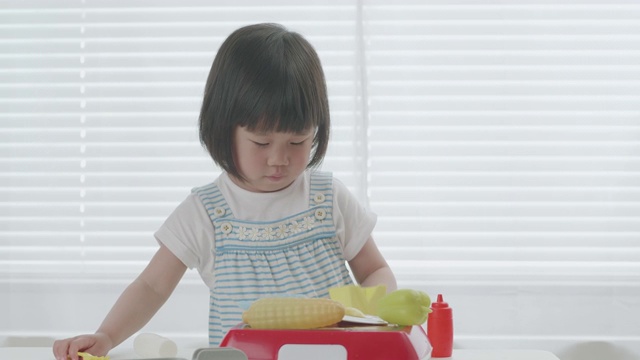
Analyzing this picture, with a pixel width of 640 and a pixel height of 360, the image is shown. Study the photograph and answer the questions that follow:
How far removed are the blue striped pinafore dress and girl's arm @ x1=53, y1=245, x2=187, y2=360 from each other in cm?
7

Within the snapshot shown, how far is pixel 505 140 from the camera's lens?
217 centimetres

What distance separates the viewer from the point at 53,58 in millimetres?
2211

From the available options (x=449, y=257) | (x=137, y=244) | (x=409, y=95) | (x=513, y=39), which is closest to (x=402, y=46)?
(x=409, y=95)

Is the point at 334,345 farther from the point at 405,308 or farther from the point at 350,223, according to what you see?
the point at 350,223

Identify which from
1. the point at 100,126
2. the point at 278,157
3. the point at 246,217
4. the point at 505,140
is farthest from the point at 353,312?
the point at 100,126

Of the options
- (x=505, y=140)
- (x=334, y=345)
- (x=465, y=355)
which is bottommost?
(x=465, y=355)

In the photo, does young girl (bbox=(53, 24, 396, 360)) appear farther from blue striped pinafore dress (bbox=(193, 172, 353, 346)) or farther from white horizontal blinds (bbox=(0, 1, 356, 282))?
white horizontal blinds (bbox=(0, 1, 356, 282))

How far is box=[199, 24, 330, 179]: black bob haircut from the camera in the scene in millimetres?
1281

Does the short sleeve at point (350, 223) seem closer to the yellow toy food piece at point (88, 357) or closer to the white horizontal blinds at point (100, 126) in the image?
the yellow toy food piece at point (88, 357)

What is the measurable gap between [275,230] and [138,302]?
0.74 ft

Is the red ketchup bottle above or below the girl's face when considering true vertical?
below

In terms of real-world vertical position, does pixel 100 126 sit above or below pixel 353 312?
above

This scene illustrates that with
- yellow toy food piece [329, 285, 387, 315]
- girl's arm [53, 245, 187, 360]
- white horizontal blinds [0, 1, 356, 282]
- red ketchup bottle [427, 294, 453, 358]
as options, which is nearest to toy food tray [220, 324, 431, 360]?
yellow toy food piece [329, 285, 387, 315]

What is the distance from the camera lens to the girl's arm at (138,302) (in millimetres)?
1283
